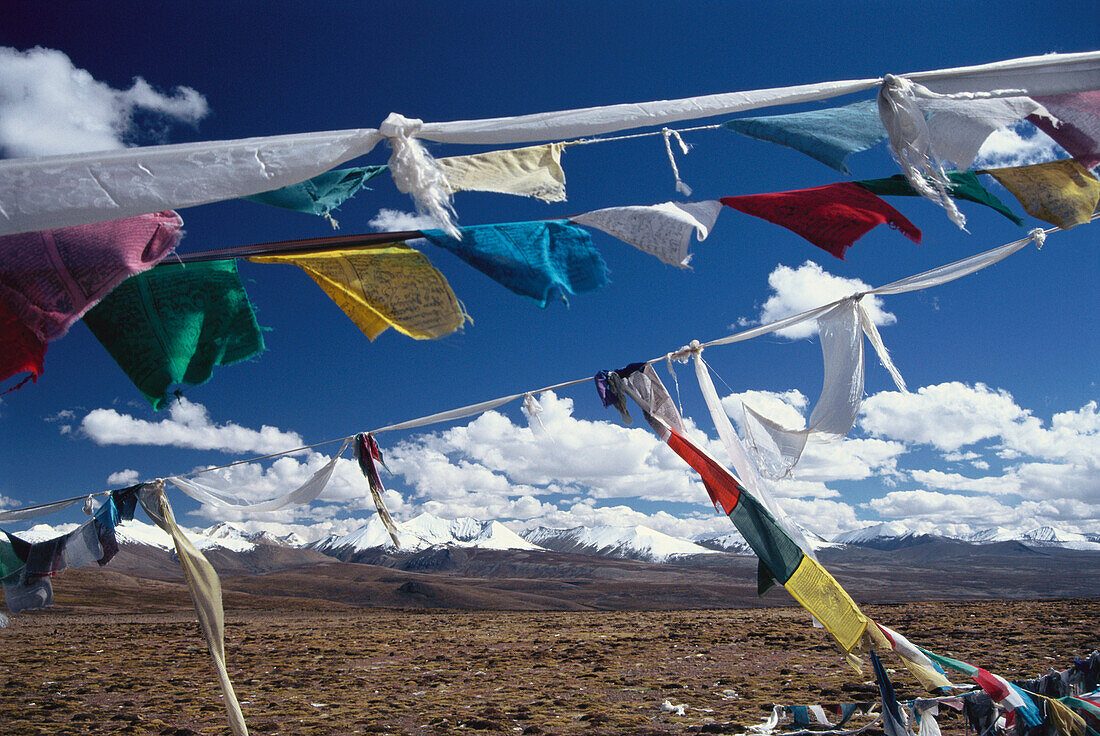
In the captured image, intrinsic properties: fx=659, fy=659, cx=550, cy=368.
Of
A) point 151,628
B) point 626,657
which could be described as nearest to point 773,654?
point 626,657

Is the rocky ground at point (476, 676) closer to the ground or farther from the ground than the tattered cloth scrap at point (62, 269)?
closer to the ground

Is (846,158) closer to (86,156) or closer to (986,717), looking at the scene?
(86,156)

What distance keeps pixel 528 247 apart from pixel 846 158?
1556 mm

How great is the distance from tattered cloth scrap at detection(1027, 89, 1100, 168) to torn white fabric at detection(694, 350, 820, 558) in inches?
85.0

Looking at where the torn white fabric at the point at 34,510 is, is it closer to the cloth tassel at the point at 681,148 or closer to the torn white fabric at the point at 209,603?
the torn white fabric at the point at 209,603

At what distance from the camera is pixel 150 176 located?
1.92m

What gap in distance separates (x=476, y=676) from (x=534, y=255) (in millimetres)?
10961

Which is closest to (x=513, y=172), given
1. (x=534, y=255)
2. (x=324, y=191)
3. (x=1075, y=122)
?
(x=534, y=255)

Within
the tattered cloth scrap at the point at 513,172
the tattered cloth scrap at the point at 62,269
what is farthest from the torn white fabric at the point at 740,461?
the tattered cloth scrap at the point at 62,269

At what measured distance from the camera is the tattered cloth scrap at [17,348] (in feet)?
7.29

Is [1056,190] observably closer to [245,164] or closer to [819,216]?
[819,216]

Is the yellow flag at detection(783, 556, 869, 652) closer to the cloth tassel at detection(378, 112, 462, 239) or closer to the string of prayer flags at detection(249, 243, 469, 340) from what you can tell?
the string of prayer flags at detection(249, 243, 469, 340)

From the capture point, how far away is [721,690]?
9.28 metres

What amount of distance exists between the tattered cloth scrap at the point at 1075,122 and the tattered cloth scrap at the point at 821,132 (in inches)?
36.0
